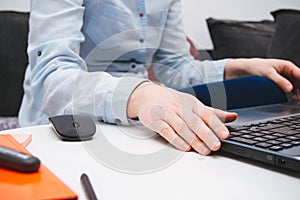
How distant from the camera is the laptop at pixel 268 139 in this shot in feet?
1.47

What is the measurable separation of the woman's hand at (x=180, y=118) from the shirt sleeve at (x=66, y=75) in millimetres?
40

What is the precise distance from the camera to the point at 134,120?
611mm

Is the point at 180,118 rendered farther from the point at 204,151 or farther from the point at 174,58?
the point at 174,58

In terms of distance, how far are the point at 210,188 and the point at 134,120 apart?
0.76 feet

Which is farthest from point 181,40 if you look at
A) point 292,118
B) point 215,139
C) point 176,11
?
point 215,139

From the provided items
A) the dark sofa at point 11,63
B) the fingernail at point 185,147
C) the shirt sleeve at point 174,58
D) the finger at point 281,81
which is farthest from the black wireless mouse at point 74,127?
the dark sofa at point 11,63

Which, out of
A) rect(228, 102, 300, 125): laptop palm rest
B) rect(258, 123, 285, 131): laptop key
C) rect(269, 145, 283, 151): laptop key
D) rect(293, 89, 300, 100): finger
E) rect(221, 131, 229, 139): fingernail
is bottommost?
rect(293, 89, 300, 100): finger

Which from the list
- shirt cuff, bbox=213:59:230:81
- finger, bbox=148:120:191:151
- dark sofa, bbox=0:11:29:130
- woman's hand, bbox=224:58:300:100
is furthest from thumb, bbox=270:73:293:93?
dark sofa, bbox=0:11:29:130

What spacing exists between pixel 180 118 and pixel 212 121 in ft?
0.13

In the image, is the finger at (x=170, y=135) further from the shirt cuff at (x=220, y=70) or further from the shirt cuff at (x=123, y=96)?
the shirt cuff at (x=220, y=70)

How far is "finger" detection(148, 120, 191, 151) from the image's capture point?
20.5 inches

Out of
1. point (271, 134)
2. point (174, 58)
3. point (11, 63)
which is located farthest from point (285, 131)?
point (11, 63)

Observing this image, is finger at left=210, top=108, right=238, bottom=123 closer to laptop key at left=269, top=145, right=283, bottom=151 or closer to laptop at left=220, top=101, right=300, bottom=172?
laptop at left=220, top=101, right=300, bottom=172

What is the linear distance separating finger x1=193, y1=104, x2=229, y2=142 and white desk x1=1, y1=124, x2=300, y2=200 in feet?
0.10
